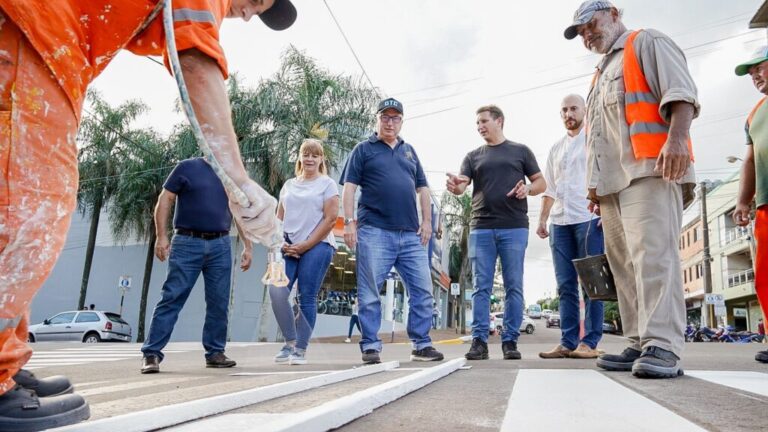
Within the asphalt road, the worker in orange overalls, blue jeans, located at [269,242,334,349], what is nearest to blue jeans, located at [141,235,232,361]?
blue jeans, located at [269,242,334,349]

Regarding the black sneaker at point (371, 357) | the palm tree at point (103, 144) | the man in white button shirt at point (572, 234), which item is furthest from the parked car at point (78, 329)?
the man in white button shirt at point (572, 234)

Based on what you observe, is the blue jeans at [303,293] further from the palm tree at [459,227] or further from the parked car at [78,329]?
the palm tree at [459,227]

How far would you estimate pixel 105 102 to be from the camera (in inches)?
926

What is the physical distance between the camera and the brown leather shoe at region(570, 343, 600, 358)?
512 centimetres

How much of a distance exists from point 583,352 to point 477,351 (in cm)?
97

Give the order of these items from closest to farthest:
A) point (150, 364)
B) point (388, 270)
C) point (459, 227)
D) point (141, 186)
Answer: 1. point (150, 364)
2. point (388, 270)
3. point (141, 186)
4. point (459, 227)

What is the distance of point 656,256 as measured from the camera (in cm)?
314

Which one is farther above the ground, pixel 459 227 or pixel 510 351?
pixel 459 227

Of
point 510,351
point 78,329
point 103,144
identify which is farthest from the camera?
Result: point 103,144

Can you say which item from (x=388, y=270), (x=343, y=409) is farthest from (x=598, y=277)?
(x=343, y=409)

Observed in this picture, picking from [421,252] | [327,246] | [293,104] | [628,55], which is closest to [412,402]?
[628,55]

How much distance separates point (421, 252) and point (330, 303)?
690 inches

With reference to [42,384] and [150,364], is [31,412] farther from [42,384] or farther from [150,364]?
[150,364]

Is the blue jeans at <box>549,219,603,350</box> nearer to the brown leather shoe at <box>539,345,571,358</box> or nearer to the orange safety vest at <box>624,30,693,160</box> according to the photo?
the brown leather shoe at <box>539,345,571,358</box>
